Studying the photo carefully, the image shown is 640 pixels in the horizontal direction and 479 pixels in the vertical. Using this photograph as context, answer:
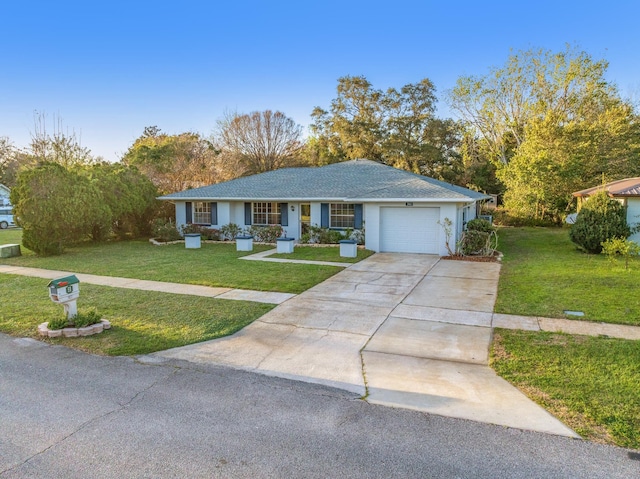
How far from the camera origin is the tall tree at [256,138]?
34.7 metres

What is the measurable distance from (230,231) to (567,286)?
45.5ft

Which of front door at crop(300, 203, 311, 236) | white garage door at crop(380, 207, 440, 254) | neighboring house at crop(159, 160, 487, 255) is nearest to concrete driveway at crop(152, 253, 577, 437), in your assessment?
white garage door at crop(380, 207, 440, 254)

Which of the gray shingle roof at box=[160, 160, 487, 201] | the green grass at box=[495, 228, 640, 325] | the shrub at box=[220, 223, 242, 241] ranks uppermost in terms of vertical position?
the gray shingle roof at box=[160, 160, 487, 201]

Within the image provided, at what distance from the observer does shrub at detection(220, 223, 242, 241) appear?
742 inches

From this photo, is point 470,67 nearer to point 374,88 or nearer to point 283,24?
point 374,88

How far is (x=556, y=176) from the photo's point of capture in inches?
979

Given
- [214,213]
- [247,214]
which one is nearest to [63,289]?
[247,214]

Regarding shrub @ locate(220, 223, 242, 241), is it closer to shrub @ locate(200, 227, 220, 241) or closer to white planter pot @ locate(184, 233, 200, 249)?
shrub @ locate(200, 227, 220, 241)

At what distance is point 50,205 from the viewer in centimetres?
1467

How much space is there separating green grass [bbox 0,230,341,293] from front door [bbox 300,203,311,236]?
2067mm

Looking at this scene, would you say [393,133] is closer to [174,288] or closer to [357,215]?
[357,215]

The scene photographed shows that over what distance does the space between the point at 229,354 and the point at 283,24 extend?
15360 mm

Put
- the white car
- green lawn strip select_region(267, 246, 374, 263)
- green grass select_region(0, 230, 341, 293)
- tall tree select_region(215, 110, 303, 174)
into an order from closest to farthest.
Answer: green grass select_region(0, 230, 341, 293) < green lawn strip select_region(267, 246, 374, 263) < the white car < tall tree select_region(215, 110, 303, 174)

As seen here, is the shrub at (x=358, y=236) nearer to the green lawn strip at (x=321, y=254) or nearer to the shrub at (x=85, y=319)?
the green lawn strip at (x=321, y=254)
